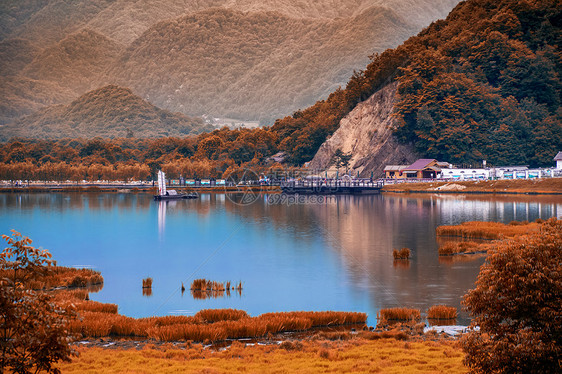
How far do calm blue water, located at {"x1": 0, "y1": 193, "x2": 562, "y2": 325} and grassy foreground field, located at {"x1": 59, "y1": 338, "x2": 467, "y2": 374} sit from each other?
20.2ft

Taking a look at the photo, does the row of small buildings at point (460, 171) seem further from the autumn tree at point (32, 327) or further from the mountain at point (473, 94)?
the autumn tree at point (32, 327)

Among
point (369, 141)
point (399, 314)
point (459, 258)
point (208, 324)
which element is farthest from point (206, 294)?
point (369, 141)

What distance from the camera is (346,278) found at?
39.3 m

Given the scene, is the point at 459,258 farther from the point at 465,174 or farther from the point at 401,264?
the point at 465,174

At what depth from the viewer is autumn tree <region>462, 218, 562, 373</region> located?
14000 millimetres

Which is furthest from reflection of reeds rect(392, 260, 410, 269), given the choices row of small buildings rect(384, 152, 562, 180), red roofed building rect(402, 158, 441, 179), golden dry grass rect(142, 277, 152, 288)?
red roofed building rect(402, 158, 441, 179)

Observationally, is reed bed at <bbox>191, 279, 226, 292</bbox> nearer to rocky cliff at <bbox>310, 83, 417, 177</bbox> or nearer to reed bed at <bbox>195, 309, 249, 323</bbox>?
reed bed at <bbox>195, 309, 249, 323</bbox>

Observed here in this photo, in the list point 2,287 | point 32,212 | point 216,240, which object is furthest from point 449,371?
point 32,212

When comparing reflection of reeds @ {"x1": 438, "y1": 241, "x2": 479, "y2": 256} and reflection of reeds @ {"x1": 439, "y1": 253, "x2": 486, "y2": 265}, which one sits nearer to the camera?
reflection of reeds @ {"x1": 439, "y1": 253, "x2": 486, "y2": 265}

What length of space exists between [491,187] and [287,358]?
12378 cm

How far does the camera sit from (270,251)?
179 ft

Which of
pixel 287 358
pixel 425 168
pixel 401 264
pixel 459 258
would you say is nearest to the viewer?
pixel 287 358

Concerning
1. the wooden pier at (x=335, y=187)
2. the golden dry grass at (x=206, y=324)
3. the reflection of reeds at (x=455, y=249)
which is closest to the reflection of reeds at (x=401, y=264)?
the reflection of reeds at (x=455, y=249)

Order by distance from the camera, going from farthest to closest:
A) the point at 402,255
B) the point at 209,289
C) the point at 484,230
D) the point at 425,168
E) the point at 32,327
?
the point at 425,168
the point at 484,230
the point at 402,255
the point at 209,289
the point at 32,327
